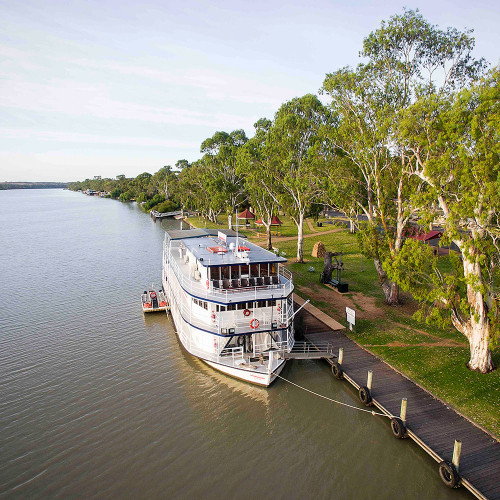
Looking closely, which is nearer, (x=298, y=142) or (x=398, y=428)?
(x=398, y=428)

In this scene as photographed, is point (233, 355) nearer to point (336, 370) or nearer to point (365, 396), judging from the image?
point (336, 370)

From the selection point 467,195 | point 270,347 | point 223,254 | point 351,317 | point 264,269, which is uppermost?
point 467,195

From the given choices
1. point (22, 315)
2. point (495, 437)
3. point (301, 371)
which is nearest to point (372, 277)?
point (301, 371)

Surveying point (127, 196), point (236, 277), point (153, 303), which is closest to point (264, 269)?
point (236, 277)

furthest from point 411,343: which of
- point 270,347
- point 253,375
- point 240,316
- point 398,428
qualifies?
point 240,316

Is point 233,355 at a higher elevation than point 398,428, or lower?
higher

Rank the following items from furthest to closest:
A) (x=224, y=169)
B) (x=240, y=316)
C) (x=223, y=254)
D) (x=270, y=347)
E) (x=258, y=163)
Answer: (x=224, y=169) → (x=258, y=163) → (x=223, y=254) → (x=270, y=347) → (x=240, y=316)

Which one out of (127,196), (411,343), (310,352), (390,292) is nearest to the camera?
(310,352)
